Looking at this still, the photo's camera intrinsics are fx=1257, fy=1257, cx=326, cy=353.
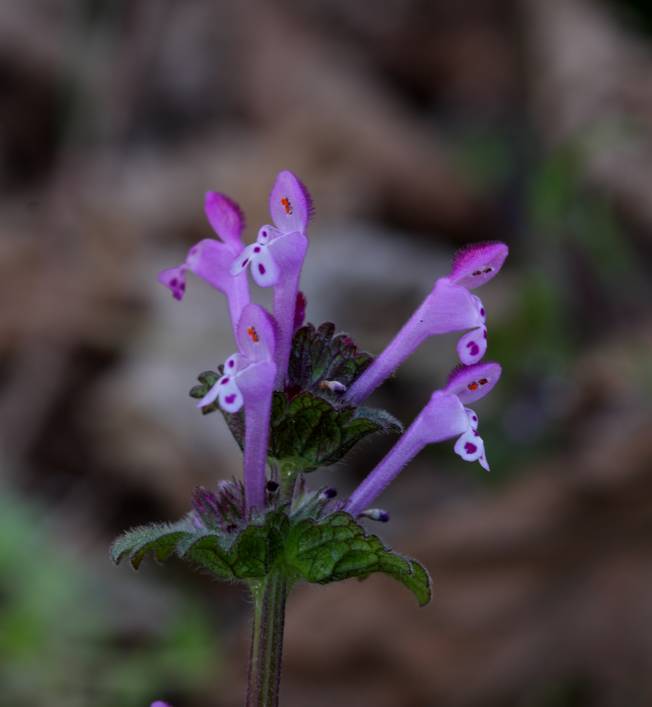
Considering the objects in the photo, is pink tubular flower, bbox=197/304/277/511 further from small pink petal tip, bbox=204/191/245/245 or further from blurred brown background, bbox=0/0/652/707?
blurred brown background, bbox=0/0/652/707

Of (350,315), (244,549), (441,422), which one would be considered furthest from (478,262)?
(350,315)

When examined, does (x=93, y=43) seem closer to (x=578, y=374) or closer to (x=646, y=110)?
(x=646, y=110)

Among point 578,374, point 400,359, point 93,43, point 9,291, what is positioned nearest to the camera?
point 400,359

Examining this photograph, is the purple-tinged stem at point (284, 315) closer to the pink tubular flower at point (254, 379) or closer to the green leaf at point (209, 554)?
the pink tubular flower at point (254, 379)

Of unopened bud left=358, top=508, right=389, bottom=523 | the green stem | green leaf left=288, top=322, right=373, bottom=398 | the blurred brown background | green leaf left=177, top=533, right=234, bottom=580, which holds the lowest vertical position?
the green stem

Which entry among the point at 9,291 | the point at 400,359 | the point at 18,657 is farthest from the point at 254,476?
the point at 9,291

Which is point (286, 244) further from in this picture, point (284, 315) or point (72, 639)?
point (72, 639)

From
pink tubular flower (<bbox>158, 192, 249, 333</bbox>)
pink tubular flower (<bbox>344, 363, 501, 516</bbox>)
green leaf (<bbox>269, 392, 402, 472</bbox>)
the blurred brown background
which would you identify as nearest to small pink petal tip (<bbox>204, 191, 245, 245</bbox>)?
pink tubular flower (<bbox>158, 192, 249, 333</bbox>)
